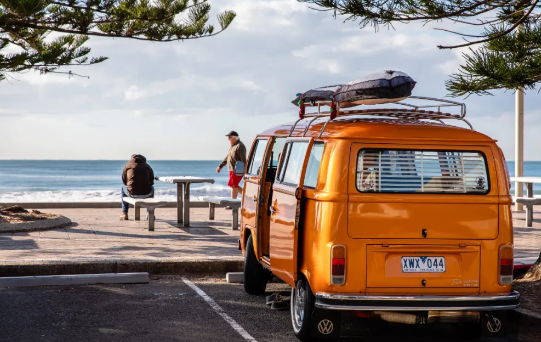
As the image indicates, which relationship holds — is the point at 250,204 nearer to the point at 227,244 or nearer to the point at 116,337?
the point at 116,337

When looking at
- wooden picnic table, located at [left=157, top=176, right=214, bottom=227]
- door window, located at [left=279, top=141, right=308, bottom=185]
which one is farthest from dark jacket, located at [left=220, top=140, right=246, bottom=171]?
door window, located at [left=279, top=141, right=308, bottom=185]

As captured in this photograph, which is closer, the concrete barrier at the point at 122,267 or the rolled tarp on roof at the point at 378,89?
the rolled tarp on roof at the point at 378,89

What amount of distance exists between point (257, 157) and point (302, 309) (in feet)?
8.42

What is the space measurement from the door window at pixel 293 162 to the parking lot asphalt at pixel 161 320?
135 centimetres

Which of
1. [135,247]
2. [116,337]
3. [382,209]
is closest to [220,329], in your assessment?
[116,337]

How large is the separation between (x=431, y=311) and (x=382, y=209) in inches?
35.3

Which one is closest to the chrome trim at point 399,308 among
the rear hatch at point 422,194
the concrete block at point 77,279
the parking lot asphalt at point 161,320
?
the rear hatch at point 422,194

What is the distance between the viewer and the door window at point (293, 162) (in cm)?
668

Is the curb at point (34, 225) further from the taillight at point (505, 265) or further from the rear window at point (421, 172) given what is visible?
the taillight at point (505, 265)

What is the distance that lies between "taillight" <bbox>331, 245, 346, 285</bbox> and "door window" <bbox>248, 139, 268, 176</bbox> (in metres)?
2.38

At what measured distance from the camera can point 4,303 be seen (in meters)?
7.71

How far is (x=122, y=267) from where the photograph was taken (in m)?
9.48

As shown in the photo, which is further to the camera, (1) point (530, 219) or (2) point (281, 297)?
(1) point (530, 219)

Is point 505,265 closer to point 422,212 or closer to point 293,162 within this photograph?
point 422,212
